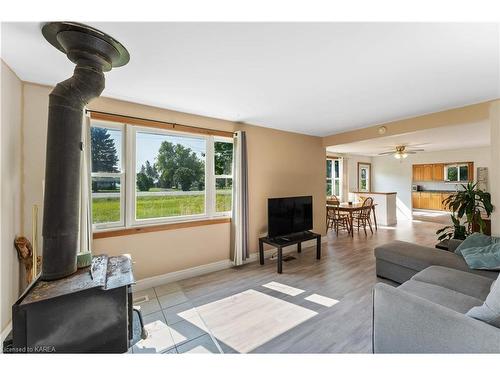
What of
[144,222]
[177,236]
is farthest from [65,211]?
[177,236]

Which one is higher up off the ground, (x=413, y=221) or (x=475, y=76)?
(x=475, y=76)

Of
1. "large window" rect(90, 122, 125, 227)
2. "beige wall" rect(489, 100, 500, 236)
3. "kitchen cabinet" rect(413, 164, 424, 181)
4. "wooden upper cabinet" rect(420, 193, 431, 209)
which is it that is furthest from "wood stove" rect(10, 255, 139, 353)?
"wooden upper cabinet" rect(420, 193, 431, 209)

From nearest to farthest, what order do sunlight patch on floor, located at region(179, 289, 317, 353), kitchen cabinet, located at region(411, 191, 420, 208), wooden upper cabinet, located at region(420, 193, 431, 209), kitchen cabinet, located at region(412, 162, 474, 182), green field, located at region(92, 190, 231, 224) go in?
1. sunlight patch on floor, located at region(179, 289, 317, 353)
2. green field, located at region(92, 190, 231, 224)
3. kitchen cabinet, located at region(412, 162, 474, 182)
4. wooden upper cabinet, located at region(420, 193, 431, 209)
5. kitchen cabinet, located at region(411, 191, 420, 208)

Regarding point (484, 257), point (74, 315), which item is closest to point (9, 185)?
point (74, 315)

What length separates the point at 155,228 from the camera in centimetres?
300

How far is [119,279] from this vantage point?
5.04 feet

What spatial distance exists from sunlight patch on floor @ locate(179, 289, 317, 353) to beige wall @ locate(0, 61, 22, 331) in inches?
58.8

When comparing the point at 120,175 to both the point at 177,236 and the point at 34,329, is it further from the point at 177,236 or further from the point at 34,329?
the point at 34,329

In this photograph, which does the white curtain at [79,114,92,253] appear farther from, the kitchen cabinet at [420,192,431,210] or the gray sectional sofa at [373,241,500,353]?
the kitchen cabinet at [420,192,431,210]

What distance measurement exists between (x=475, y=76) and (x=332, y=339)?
276 cm

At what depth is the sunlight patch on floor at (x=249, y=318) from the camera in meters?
1.92

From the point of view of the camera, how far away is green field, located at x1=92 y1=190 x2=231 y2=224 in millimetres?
2721

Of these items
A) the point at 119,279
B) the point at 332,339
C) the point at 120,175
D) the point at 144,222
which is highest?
the point at 120,175

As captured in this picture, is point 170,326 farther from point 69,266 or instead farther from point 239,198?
point 239,198
